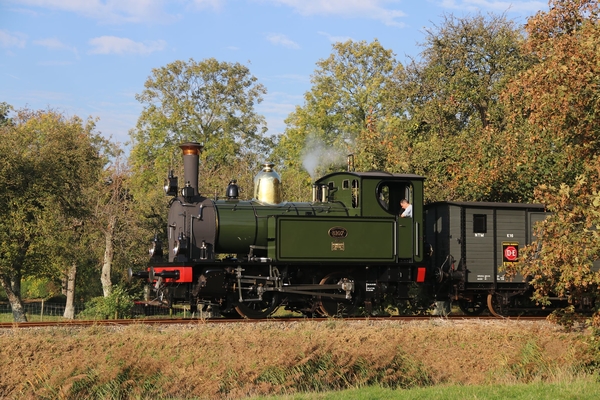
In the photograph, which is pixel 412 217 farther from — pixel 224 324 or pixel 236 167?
pixel 236 167

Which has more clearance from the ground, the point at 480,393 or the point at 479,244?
the point at 479,244

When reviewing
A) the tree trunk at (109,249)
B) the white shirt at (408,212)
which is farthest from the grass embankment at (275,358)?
the tree trunk at (109,249)

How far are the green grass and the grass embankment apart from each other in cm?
85

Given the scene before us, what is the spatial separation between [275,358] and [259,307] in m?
4.09

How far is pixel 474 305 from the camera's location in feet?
59.4

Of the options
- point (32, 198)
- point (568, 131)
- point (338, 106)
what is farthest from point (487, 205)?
point (338, 106)

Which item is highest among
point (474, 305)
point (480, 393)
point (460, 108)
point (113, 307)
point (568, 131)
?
point (460, 108)

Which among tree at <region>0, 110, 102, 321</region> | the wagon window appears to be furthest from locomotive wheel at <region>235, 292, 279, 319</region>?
tree at <region>0, 110, 102, 321</region>

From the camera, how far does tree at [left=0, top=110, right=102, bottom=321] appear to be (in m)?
23.6

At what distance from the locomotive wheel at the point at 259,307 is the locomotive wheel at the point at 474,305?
5.28 m

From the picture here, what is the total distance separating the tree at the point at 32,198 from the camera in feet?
77.5

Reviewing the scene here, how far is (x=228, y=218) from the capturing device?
1520 centimetres

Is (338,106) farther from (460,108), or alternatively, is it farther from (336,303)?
(336,303)

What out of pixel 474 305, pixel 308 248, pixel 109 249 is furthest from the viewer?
pixel 109 249
